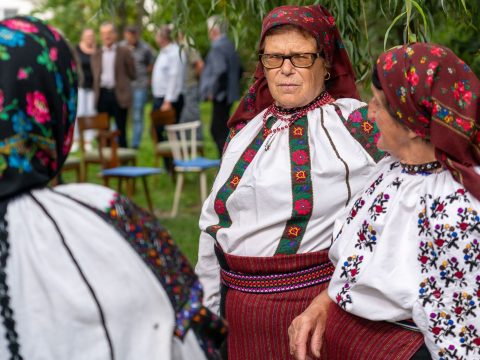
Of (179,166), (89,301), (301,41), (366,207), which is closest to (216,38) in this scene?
(179,166)

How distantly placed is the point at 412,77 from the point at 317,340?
0.86 meters

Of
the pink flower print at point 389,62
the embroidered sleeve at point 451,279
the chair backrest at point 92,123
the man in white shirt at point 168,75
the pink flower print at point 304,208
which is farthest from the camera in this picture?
the man in white shirt at point 168,75

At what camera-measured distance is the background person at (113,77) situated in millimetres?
12000

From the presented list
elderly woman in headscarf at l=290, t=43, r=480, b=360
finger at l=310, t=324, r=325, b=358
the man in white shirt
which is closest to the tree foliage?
elderly woman in headscarf at l=290, t=43, r=480, b=360

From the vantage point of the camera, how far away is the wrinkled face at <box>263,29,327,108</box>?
314cm

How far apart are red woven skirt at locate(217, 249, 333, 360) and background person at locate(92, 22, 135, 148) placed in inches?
354

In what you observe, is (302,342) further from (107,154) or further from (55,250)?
(107,154)

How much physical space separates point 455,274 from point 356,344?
44 cm

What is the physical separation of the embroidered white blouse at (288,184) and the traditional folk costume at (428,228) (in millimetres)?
452

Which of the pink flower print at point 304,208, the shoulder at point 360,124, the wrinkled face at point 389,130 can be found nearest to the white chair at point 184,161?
the shoulder at point 360,124

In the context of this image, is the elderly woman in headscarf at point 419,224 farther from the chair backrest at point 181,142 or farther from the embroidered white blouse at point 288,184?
the chair backrest at point 181,142

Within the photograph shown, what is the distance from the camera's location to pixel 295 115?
3.16 m

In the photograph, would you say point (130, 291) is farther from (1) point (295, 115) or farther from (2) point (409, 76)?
(1) point (295, 115)

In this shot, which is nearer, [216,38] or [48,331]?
[48,331]
